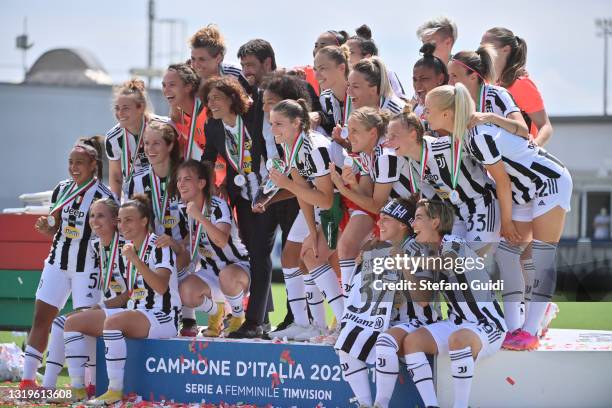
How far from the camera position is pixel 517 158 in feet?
18.2

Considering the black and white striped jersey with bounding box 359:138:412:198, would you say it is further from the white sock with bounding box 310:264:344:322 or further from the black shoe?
the black shoe

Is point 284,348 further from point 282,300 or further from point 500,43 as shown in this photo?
point 282,300

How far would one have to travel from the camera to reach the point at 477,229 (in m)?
5.57

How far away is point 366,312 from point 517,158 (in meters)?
1.20

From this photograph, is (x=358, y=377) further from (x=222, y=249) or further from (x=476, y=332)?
(x=222, y=249)

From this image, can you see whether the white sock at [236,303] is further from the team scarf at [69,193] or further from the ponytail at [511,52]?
the ponytail at [511,52]

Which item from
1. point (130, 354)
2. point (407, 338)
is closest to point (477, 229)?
point (407, 338)

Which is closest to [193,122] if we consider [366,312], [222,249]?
[222,249]

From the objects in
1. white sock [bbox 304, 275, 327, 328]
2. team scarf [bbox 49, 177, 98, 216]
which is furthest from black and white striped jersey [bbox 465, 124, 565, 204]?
team scarf [bbox 49, 177, 98, 216]

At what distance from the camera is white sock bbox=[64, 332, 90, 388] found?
6.11m

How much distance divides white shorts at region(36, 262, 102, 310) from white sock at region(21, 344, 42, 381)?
33 centimetres

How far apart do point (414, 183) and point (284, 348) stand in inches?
47.9

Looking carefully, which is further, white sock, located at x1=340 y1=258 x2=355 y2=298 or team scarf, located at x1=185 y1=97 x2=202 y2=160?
team scarf, located at x1=185 y1=97 x2=202 y2=160

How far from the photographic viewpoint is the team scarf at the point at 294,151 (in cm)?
600
